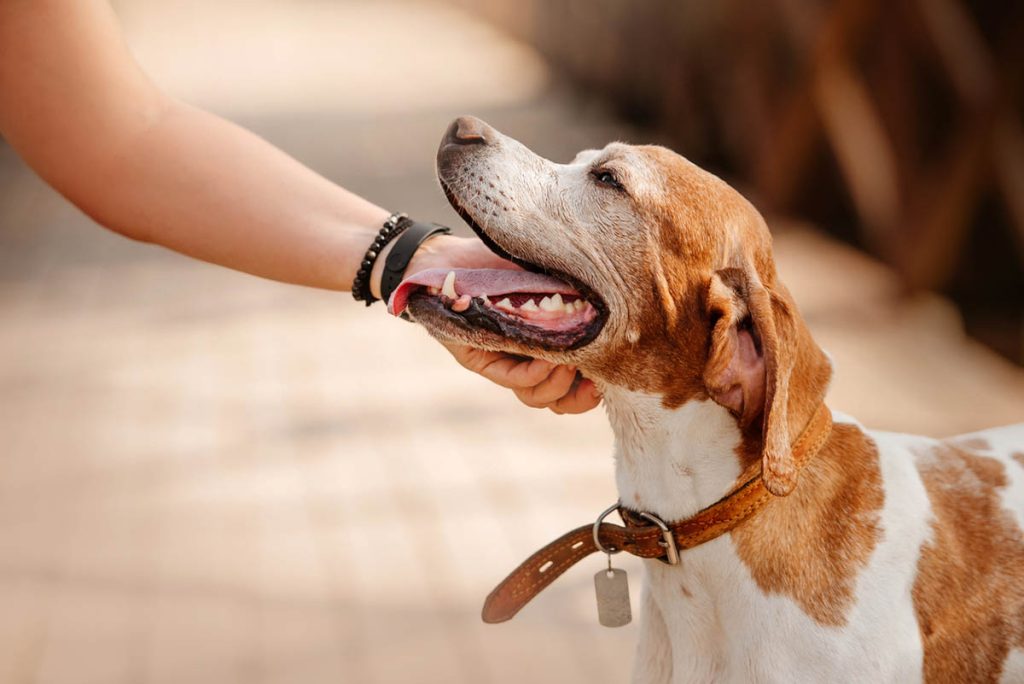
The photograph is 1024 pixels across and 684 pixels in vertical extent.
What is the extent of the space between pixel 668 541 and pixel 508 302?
55 cm

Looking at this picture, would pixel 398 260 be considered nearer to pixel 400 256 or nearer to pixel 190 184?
pixel 400 256

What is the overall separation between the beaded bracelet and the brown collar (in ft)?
2.33

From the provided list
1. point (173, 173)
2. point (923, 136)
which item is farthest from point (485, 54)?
point (173, 173)

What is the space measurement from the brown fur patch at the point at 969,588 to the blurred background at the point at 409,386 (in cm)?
138

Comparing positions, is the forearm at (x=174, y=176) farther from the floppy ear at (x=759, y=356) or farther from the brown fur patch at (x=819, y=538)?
the brown fur patch at (x=819, y=538)

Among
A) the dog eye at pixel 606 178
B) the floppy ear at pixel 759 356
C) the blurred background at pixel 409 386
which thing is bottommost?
the blurred background at pixel 409 386

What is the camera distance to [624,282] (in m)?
2.28

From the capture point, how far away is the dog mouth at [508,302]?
226cm

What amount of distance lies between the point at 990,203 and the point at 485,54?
28.6 feet

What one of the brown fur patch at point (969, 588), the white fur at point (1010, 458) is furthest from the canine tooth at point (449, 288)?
the white fur at point (1010, 458)

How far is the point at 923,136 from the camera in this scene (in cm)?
672

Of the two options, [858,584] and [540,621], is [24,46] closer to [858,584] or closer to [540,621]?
[858,584]

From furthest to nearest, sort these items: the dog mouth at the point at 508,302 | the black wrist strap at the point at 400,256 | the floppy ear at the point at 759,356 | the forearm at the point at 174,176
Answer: the black wrist strap at the point at 400,256 → the forearm at the point at 174,176 → the dog mouth at the point at 508,302 → the floppy ear at the point at 759,356

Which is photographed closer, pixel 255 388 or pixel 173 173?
pixel 173 173
